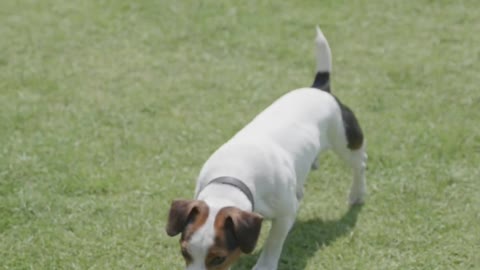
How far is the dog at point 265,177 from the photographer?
3.90m

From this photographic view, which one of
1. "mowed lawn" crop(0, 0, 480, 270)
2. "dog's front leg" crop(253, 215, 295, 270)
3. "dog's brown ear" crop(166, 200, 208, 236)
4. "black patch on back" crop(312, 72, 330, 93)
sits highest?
"dog's brown ear" crop(166, 200, 208, 236)

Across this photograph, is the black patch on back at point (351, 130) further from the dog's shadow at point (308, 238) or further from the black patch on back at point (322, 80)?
the dog's shadow at point (308, 238)

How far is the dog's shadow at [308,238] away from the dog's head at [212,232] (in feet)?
3.51

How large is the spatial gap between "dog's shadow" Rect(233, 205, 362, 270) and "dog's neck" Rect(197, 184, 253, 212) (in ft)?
2.96

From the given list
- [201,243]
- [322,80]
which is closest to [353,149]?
[322,80]

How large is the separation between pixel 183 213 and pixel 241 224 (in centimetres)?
29

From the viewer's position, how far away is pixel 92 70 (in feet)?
26.2

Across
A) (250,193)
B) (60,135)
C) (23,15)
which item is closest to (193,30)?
(23,15)

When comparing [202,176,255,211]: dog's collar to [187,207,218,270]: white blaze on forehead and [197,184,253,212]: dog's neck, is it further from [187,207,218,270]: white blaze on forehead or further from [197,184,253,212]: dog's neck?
[187,207,218,270]: white blaze on forehead

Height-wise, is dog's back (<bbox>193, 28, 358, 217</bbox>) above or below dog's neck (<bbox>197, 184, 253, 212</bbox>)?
below

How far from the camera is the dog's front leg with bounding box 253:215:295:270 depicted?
4.71 metres

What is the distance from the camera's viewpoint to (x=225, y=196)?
163 inches

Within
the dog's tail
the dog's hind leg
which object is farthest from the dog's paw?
the dog's tail

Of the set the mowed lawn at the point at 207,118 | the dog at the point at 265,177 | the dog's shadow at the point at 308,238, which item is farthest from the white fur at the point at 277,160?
the mowed lawn at the point at 207,118
